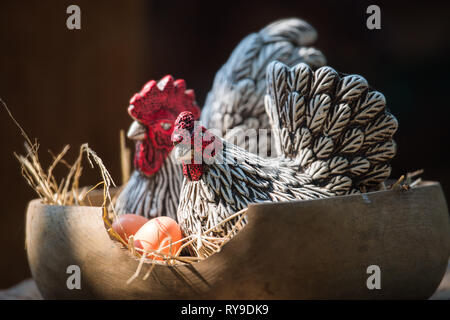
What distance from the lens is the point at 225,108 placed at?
1014 mm

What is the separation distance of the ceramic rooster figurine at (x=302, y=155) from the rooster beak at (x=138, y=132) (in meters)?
0.21

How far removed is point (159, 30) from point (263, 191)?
3.93 ft

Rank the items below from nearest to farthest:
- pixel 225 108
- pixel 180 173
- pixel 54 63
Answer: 1. pixel 180 173
2. pixel 225 108
3. pixel 54 63

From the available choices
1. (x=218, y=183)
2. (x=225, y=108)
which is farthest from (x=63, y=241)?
(x=225, y=108)

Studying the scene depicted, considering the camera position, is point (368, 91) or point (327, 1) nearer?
point (368, 91)

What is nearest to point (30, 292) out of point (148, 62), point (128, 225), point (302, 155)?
point (128, 225)

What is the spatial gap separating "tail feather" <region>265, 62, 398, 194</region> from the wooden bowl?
90 millimetres

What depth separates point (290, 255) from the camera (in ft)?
1.89

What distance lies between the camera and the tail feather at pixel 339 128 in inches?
28.1

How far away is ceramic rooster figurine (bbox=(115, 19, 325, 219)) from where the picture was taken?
89cm

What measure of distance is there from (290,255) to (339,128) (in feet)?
0.80

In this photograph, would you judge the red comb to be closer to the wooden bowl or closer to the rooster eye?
the rooster eye

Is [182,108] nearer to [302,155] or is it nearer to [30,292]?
[302,155]

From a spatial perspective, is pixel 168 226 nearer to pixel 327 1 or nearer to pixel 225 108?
pixel 225 108
